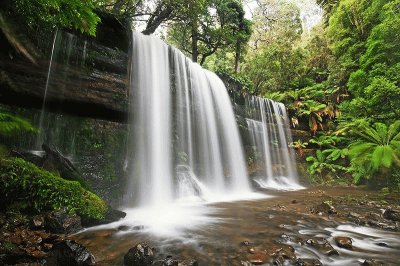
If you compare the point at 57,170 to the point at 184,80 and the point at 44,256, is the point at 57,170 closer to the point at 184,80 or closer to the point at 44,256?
the point at 44,256

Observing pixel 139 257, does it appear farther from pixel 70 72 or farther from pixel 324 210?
pixel 70 72

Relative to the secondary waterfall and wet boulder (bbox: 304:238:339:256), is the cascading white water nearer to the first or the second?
the secondary waterfall

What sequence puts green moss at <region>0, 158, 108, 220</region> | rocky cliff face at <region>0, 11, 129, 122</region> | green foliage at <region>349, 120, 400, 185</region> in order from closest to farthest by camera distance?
green moss at <region>0, 158, 108, 220</region>, rocky cliff face at <region>0, 11, 129, 122</region>, green foliage at <region>349, 120, 400, 185</region>

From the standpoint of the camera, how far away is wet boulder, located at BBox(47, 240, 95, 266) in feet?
8.44

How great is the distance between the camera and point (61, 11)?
4.32 metres

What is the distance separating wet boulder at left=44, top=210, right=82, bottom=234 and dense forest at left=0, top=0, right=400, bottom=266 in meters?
0.02

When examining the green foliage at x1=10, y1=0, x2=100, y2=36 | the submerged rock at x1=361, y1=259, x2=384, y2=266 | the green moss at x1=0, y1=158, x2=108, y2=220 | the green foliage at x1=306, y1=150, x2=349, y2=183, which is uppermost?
the green foliage at x1=10, y1=0, x2=100, y2=36

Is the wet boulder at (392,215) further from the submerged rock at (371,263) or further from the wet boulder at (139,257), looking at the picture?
the wet boulder at (139,257)

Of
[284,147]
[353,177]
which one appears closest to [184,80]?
[284,147]

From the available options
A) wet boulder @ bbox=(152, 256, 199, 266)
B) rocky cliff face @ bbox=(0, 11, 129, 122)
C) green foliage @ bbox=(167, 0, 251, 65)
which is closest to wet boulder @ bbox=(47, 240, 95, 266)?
wet boulder @ bbox=(152, 256, 199, 266)

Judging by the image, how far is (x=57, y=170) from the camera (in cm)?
484

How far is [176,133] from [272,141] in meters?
6.76

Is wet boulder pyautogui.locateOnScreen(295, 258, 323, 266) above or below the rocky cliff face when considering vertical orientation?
below

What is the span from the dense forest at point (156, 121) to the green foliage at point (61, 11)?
29 millimetres
